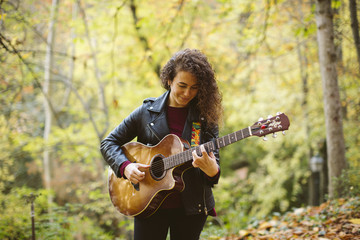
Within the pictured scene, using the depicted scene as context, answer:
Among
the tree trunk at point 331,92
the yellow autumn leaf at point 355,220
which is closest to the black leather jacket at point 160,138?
the yellow autumn leaf at point 355,220

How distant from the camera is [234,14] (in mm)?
8383

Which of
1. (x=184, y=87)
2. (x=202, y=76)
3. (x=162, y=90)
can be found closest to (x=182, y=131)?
(x=184, y=87)

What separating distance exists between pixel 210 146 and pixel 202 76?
20.9 inches

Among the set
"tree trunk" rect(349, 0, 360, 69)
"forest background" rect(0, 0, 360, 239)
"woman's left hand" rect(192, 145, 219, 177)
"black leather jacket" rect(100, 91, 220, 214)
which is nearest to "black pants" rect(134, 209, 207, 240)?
"black leather jacket" rect(100, 91, 220, 214)

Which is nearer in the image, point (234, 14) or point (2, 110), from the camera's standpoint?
point (2, 110)

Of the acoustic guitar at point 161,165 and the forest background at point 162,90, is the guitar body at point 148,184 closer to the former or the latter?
the acoustic guitar at point 161,165

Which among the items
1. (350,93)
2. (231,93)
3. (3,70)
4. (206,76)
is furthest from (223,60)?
(206,76)

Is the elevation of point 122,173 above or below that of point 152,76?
below

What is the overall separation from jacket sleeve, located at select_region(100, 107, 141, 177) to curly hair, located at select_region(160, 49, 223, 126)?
0.44 metres

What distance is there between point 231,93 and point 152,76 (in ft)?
10.5

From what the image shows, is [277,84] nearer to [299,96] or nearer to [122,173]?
[299,96]

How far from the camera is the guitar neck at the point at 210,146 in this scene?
194cm

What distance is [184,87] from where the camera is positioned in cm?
217

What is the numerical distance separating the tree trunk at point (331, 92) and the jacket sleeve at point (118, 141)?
325cm
